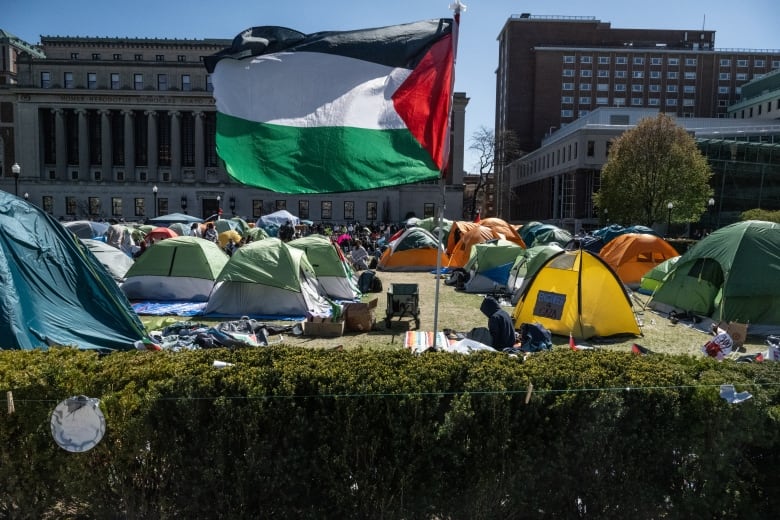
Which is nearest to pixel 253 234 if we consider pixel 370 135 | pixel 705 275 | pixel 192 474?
pixel 705 275

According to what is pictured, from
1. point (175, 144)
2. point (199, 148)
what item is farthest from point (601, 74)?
point (175, 144)

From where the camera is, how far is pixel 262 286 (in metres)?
12.1

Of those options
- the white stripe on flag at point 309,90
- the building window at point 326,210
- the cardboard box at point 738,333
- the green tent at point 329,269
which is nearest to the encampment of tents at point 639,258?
the cardboard box at point 738,333

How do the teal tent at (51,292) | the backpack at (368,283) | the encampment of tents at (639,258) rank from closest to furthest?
the teal tent at (51,292), the backpack at (368,283), the encampment of tents at (639,258)

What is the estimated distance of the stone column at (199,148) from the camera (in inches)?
2480

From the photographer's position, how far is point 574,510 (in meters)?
3.60

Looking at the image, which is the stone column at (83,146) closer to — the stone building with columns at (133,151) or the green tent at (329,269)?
the stone building with columns at (133,151)

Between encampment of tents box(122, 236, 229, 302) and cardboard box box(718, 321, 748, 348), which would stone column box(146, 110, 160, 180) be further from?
cardboard box box(718, 321, 748, 348)

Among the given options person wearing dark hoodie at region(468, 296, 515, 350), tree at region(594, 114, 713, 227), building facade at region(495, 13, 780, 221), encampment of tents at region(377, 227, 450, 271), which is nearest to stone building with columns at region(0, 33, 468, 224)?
building facade at region(495, 13, 780, 221)

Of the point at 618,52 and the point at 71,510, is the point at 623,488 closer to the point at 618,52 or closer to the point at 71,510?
the point at 71,510

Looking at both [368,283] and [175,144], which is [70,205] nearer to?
[175,144]

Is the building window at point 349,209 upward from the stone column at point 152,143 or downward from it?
downward

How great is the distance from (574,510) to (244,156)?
4237 mm

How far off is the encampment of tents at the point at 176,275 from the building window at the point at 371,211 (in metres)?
49.6
